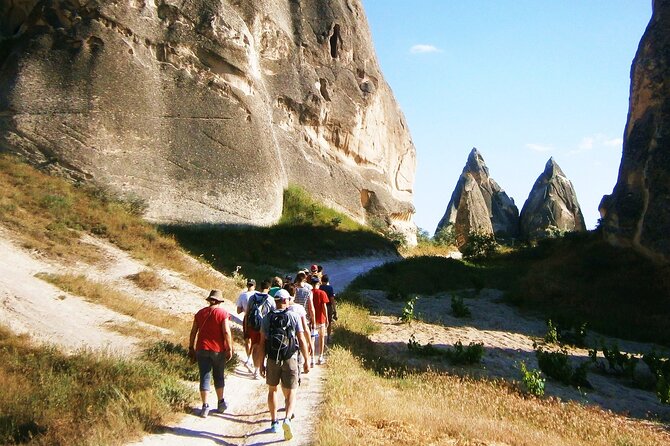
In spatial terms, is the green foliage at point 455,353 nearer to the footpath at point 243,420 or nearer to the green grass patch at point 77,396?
the footpath at point 243,420

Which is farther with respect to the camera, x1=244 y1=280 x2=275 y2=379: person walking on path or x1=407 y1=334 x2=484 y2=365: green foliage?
x1=407 y1=334 x2=484 y2=365: green foliage

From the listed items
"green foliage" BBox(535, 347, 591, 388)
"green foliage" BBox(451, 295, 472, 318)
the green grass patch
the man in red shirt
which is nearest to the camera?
the green grass patch

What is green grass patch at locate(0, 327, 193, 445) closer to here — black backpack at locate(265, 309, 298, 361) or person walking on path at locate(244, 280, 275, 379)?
person walking on path at locate(244, 280, 275, 379)

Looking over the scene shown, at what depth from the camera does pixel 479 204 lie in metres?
49.6

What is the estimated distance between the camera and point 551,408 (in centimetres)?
816

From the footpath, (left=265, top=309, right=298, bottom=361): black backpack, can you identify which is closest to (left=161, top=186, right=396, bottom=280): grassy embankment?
the footpath

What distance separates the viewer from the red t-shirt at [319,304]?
32.0 ft

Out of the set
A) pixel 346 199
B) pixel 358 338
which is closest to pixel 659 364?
pixel 358 338

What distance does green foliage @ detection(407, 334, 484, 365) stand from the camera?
37.7 feet

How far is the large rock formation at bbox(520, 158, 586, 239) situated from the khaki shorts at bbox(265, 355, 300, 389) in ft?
147

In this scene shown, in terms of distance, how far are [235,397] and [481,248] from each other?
950 inches

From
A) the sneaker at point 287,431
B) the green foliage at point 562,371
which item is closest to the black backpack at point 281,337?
the sneaker at point 287,431

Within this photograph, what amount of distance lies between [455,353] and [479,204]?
3906 cm

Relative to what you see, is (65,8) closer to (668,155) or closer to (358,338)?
(358,338)
